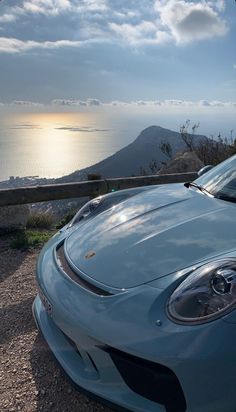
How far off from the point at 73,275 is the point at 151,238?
51 cm

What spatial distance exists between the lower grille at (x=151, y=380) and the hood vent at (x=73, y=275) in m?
0.31

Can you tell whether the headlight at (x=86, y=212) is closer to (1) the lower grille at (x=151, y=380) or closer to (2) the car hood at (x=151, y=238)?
(2) the car hood at (x=151, y=238)

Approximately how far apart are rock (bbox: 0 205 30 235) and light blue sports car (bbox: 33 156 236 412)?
2994mm

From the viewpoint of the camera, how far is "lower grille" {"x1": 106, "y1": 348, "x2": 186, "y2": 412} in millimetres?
1613

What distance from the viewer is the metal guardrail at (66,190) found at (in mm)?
4984

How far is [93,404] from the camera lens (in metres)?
2.12

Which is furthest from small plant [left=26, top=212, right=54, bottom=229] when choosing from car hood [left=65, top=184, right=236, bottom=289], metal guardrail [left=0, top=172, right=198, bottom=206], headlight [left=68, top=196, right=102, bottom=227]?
car hood [left=65, top=184, right=236, bottom=289]

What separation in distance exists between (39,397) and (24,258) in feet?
7.93

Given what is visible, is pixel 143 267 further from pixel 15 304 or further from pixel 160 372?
pixel 15 304

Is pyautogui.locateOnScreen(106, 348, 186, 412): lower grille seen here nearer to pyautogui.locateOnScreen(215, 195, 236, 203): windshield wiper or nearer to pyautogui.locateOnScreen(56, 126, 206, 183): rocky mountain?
pyautogui.locateOnScreen(215, 195, 236, 203): windshield wiper

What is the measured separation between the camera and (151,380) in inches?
65.9

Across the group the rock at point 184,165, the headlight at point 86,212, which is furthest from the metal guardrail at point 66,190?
the rock at point 184,165

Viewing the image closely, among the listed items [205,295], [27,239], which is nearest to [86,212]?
[205,295]

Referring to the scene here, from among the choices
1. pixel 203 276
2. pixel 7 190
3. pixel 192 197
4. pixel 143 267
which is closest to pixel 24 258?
pixel 7 190
